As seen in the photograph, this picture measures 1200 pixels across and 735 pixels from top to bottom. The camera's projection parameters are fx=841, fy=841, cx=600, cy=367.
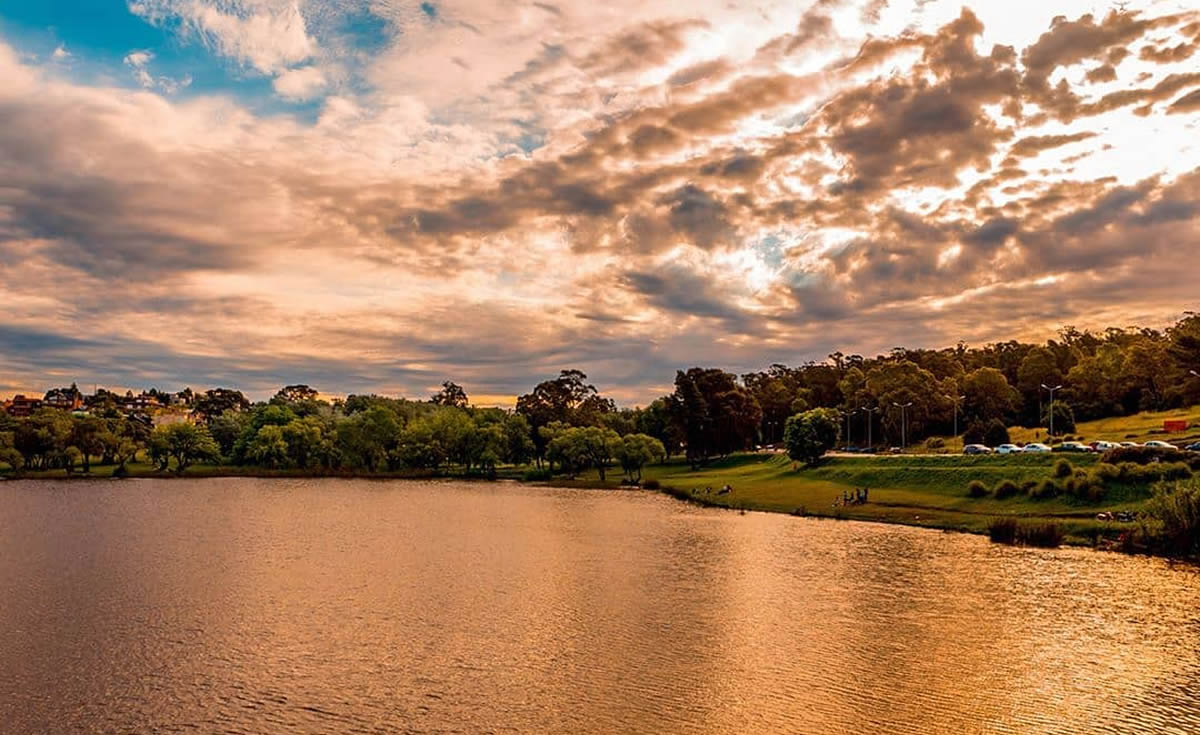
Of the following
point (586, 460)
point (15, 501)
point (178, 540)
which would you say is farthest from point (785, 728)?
point (586, 460)

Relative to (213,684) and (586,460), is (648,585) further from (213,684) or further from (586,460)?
(586,460)

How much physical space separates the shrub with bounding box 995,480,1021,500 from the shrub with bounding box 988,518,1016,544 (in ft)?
42.6

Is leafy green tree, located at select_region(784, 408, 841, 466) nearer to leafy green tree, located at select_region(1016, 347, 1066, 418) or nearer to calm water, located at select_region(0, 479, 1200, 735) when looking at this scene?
calm water, located at select_region(0, 479, 1200, 735)

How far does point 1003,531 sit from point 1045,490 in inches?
533

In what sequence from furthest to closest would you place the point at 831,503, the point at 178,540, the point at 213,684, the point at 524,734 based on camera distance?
the point at 831,503 < the point at 178,540 < the point at 213,684 < the point at 524,734

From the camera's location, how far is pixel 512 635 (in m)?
42.7

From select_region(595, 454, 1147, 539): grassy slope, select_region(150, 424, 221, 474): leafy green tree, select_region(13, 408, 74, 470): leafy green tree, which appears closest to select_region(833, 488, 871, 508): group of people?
select_region(595, 454, 1147, 539): grassy slope

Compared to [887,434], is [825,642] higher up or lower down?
lower down

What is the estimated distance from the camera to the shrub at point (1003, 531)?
72675 mm

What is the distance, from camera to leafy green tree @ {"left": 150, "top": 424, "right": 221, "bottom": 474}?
189125mm

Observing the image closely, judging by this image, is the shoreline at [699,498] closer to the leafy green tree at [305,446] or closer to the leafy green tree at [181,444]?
the leafy green tree at [181,444]

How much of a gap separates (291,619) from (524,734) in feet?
71.7

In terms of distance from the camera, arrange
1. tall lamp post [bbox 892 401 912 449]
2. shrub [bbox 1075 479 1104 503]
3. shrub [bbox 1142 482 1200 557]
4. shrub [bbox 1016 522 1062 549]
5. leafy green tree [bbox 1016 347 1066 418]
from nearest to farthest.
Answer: shrub [bbox 1142 482 1200 557], shrub [bbox 1016 522 1062 549], shrub [bbox 1075 479 1104 503], tall lamp post [bbox 892 401 912 449], leafy green tree [bbox 1016 347 1066 418]

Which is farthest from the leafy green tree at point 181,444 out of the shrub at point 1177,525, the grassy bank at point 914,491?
the shrub at point 1177,525
